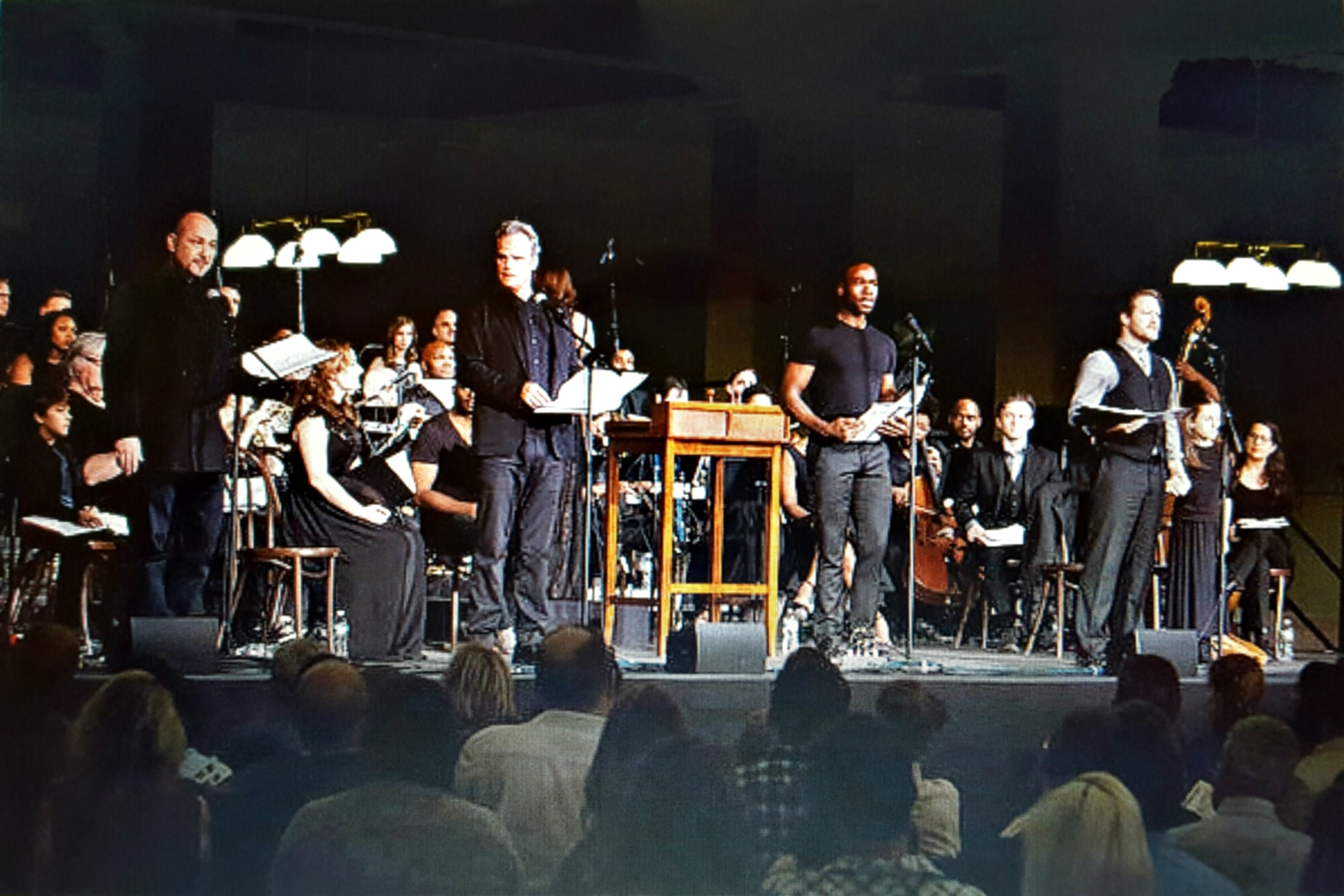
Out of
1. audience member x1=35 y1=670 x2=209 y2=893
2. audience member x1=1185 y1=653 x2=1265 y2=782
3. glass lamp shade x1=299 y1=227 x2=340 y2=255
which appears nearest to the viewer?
audience member x1=35 y1=670 x2=209 y2=893

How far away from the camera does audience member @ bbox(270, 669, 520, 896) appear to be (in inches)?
215

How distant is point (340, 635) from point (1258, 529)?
324cm

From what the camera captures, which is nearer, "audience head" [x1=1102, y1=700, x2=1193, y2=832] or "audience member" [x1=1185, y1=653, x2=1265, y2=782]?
"audience head" [x1=1102, y1=700, x2=1193, y2=832]

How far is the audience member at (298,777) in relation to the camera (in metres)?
5.53

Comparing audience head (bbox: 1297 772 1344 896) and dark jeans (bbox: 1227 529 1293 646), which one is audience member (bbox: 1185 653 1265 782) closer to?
dark jeans (bbox: 1227 529 1293 646)

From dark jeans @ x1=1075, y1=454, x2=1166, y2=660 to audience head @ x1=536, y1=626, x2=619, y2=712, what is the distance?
5.62 ft

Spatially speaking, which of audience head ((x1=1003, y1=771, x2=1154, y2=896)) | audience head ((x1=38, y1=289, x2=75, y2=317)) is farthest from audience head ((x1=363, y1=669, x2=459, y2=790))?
audience head ((x1=1003, y1=771, x2=1154, y2=896))

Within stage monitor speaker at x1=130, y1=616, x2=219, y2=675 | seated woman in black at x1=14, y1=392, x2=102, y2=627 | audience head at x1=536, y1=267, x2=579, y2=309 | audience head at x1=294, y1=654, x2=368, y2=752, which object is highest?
audience head at x1=536, y1=267, x2=579, y2=309

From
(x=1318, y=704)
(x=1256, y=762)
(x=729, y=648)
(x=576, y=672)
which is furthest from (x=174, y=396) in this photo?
(x=1318, y=704)

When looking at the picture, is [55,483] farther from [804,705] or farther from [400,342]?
[804,705]

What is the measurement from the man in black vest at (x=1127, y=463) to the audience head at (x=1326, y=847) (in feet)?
2.86

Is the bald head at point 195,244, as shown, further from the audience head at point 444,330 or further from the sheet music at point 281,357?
the audience head at point 444,330

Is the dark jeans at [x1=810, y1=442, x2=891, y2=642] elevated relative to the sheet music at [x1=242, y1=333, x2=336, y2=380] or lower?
lower

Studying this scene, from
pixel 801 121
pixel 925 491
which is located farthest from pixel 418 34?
pixel 925 491
